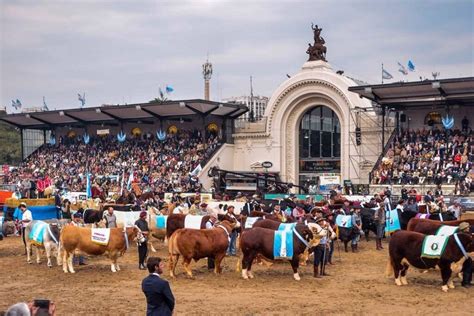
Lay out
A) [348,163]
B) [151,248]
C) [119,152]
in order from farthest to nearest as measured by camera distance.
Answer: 1. [119,152]
2. [348,163]
3. [151,248]

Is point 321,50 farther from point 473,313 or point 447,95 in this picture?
point 473,313

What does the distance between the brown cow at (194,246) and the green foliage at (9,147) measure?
64.4 metres

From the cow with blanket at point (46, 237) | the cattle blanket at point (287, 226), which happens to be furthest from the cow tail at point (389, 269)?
the cow with blanket at point (46, 237)

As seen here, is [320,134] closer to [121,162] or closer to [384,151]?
[384,151]

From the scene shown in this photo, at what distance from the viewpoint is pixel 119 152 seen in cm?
5194

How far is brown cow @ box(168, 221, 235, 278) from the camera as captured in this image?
1516 centimetres

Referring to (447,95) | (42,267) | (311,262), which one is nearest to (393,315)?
(311,262)

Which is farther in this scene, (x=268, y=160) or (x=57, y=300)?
(x=268, y=160)

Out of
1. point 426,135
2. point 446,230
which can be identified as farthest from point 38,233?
point 426,135

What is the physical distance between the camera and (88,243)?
1594cm

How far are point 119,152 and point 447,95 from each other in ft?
92.3

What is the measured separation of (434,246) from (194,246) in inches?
230

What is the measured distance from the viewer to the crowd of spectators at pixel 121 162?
44.4 meters

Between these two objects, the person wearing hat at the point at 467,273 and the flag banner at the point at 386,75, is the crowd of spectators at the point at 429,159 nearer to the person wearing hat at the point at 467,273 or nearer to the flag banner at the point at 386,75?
the flag banner at the point at 386,75
